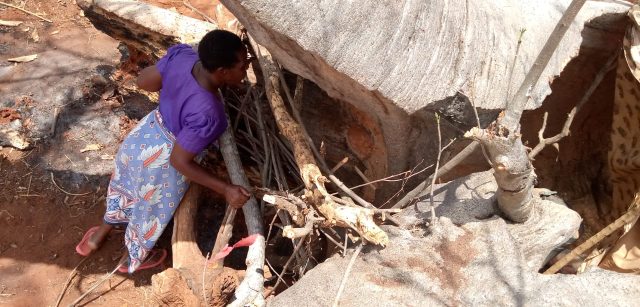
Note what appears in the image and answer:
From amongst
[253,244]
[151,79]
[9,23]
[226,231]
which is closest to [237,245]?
[253,244]

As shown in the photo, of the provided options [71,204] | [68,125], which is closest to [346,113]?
[71,204]

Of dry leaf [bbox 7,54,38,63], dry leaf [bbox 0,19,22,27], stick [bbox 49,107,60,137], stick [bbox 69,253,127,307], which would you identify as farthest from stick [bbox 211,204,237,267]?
dry leaf [bbox 0,19,22,27]

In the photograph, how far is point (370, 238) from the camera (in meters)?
2.07

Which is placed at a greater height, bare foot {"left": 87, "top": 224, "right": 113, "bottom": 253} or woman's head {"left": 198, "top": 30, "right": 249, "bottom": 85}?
woman's head {"left": 198, "top": 30, "right": 249, "bottom": 85}

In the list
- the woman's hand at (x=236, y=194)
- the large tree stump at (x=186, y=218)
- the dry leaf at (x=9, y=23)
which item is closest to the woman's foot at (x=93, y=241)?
the large tree stump at (x=186, y=218)

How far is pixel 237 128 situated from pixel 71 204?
1513 mm

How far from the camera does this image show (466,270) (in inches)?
77.8

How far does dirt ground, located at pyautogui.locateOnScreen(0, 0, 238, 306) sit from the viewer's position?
3438mm

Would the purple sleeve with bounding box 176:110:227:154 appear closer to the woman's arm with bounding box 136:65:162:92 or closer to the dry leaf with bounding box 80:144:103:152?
the woman's arm with bounding box 136:65:162:92

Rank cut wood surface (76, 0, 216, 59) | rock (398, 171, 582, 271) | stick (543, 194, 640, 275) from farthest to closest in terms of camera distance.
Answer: cut wood surface (76, 0, 216, 59) < rock (398, 171, 582, 271) < stick (543, 194, 640, 275)

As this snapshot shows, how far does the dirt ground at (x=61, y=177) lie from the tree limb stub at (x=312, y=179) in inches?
47.1

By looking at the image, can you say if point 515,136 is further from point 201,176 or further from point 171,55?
point 171,55

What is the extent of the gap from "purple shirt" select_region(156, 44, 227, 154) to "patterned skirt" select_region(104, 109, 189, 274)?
0.14 metres

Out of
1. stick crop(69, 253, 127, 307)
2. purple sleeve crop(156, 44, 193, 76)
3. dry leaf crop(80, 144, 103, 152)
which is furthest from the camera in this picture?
dry leaf crop(80, 144, 103, 152)
